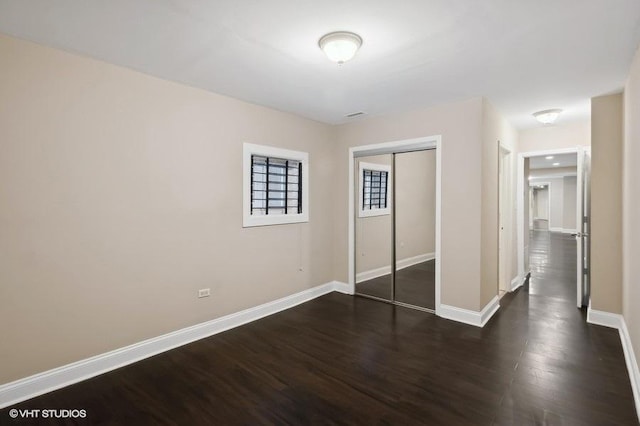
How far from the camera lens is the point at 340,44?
2193mm

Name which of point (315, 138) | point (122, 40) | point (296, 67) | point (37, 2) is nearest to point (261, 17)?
point (296, 67)

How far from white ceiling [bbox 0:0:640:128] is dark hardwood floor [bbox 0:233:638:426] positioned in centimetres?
260

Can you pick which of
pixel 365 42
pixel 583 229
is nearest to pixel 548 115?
pixel 583 229

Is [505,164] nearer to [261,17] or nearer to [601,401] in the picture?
[601,401]

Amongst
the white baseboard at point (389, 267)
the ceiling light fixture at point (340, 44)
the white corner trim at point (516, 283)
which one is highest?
the ceiling light fixture at point (340, 44)

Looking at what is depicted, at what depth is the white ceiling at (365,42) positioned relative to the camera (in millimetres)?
1886

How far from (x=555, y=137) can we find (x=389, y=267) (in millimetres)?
3229

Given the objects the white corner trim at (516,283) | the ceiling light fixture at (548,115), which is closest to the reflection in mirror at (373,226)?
the ceiling light fixture at (548,115)

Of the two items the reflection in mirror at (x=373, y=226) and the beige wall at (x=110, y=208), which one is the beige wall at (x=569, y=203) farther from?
the beige wall at (x=110, y=208)

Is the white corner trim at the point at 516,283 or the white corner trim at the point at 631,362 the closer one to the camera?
the white corner trim at the point at 631,362

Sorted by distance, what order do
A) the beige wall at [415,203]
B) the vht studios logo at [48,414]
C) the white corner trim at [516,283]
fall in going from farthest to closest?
the white corner trim at [516,283], the beige wall at [415,203], the vht studios logo at [48,414]

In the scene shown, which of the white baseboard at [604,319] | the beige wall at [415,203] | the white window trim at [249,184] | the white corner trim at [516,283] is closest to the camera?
the white baseboard at [604,319]

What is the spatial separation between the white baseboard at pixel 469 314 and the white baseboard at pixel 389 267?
646mm

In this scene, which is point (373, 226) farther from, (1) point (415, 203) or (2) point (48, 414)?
(2) point (48, 414)
